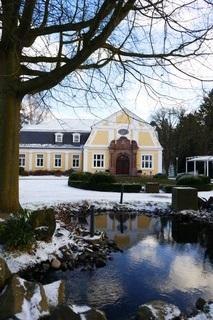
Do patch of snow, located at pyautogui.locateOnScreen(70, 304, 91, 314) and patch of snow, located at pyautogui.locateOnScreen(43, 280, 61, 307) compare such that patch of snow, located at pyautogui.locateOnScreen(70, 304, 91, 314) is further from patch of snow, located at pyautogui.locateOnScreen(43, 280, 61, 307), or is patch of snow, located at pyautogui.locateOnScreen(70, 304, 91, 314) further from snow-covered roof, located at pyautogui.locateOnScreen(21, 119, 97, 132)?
snow-covered roof, located at pyautogui.locateOnScreen(21, 119, 97, 132)

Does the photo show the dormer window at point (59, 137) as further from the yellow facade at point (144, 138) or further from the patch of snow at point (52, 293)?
the patch of snow at point (52, 293)

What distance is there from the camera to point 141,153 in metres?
53.4

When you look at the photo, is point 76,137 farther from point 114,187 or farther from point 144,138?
point 114,187

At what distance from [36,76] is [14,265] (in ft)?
18.6

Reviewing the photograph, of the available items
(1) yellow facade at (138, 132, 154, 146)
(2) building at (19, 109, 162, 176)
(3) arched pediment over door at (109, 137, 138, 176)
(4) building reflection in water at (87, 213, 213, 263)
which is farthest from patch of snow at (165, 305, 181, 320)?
(1) yellow facade at (138, 132, 154, 146)

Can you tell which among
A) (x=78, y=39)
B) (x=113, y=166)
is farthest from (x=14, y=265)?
(x=113, y=166)

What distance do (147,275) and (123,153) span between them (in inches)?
1741

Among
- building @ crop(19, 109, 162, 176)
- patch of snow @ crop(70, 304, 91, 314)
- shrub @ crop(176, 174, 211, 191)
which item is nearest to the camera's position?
patch of snow @ crop(70, 304, 91, 314)

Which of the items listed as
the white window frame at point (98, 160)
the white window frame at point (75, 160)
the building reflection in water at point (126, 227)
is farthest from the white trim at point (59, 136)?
the building reflection in water at point (126, 227)

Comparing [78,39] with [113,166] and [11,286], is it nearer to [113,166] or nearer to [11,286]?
[11,286]

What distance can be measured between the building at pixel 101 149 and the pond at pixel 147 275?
38349 mm

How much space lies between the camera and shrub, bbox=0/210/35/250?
30.3ft

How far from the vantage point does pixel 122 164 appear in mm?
53250

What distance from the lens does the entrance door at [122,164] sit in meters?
53.0
